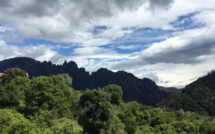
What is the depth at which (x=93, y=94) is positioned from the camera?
1672 inches

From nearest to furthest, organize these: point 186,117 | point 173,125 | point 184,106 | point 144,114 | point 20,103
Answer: point 20,103, point 173,125, point 144,114, point 186,117, point 184,106

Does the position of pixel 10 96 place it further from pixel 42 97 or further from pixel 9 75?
pixel 9 75

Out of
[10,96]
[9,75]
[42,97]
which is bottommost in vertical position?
[42,97]

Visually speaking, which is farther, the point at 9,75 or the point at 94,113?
the point at 9,75

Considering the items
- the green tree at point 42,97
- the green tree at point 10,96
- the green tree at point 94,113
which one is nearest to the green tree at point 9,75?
the green tree at point 10,96

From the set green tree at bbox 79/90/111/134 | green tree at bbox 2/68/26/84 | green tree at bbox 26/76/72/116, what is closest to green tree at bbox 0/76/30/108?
green tree at bbox 26/76/72/116

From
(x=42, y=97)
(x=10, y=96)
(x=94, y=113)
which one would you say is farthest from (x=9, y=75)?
(x=94, y=113)

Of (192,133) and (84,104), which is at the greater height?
(84,104)

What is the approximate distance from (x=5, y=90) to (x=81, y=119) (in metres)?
25.7

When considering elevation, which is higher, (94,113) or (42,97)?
(42,97)

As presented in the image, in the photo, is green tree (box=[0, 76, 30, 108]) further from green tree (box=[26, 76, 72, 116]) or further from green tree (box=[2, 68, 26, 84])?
green tree (box=[2, 68, 26, 84])

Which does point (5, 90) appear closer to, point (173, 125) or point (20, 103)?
point (20, 103)

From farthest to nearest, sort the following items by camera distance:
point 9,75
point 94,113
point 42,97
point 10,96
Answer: point 9,75
point 10,96
point 42,97
point 94,113

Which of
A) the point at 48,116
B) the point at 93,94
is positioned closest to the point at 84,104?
the point at 93,94
